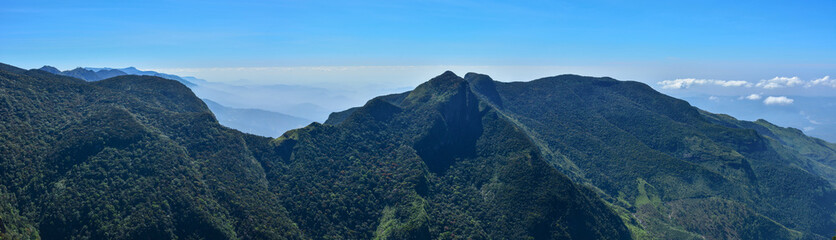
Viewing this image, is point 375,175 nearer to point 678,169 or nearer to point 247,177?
point 247,177

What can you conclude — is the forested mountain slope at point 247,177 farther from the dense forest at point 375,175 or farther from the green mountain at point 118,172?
the dense forest at point 375,175

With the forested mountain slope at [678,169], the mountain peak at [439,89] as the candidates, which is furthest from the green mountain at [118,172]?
the forested mountain slope at [678,169]

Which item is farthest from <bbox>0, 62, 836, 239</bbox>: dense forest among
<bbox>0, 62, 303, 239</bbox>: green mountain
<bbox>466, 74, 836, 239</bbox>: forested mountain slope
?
<bbox>466, 74, 836, 239</bbox>: forested mountain slope

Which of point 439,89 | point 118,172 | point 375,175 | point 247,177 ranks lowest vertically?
point 247,177

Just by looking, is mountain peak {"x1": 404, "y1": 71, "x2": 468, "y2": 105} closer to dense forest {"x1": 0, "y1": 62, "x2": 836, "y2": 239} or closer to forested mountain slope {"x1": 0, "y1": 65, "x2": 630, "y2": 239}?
dense forest {"x1": 0, "y1": 62, "x2": 836, "y2": 239}

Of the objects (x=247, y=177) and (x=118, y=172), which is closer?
(x=118, y=172)

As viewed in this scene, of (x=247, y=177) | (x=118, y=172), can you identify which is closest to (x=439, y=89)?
(x=247, y=177)

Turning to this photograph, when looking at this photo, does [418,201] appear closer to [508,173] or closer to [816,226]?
[508,173]

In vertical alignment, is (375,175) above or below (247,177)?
above

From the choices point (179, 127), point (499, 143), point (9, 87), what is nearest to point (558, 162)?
point (499, 143)
